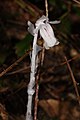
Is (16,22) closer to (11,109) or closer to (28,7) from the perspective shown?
(28,7)

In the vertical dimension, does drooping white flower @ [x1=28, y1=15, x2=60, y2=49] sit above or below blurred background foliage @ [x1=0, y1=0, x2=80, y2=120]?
below

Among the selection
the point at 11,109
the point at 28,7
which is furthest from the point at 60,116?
the point at 28,7

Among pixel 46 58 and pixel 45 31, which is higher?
pixel 46 58

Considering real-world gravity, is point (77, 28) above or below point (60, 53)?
above

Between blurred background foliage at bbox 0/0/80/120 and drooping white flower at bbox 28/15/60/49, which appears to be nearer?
drooping white flower at bbox 28/15/60/49

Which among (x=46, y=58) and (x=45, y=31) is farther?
(x=46, y=58)

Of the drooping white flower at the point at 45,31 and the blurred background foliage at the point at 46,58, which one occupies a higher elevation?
the blurred background foliage at the point at 46,58

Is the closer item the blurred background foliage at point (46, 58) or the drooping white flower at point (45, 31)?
the drooping white flower at point (45, 31)

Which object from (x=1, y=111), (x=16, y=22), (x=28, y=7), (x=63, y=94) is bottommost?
(x=1, y=111)
